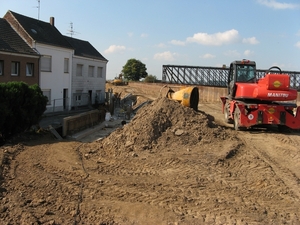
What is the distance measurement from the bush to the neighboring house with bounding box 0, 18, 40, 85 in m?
10.5

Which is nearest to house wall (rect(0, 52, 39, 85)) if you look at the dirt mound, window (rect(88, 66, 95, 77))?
window (rect(88, 66, 95, 77))

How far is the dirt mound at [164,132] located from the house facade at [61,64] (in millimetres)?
17565

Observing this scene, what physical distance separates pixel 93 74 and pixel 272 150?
2804 cm

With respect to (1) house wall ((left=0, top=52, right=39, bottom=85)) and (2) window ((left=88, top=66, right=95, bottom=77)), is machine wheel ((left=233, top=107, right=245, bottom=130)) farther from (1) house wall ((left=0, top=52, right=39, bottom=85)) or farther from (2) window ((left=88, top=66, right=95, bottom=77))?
(2) window ((left=88, top=66, right=95, bottom=77))

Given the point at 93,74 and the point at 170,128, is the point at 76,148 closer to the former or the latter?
the point at 170,128

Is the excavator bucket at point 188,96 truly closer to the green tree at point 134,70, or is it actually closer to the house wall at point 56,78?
the house wall at point 56,78

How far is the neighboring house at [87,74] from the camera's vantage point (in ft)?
109

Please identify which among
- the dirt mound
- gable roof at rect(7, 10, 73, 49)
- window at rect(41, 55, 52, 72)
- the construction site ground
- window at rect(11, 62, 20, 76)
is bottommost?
the construction site ground

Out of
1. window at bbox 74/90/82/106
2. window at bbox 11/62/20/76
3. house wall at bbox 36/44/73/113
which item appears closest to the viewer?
window at bbox 11/62/20/76

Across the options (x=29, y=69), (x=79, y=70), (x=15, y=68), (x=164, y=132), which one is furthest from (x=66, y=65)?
(x=164, y=132)

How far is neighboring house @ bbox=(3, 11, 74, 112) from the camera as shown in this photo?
27000 millimetres

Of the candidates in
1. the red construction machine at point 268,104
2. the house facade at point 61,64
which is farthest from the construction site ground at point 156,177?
the house facade at point 61,64

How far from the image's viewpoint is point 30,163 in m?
9.24

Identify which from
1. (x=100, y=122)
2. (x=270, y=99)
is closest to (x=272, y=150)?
(x=270, y=99)
